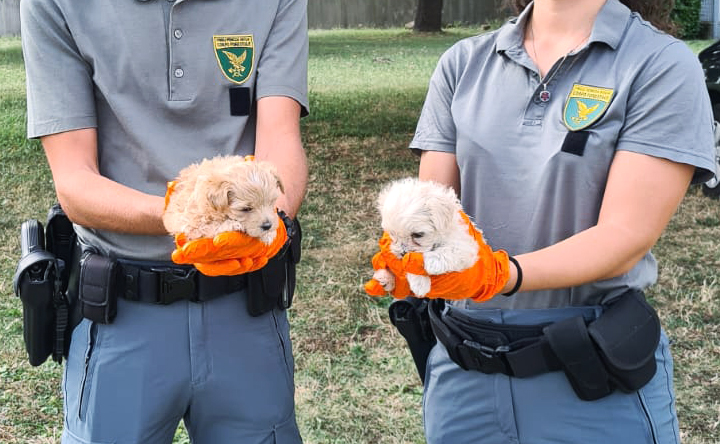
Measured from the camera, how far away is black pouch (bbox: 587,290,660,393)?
2.22m

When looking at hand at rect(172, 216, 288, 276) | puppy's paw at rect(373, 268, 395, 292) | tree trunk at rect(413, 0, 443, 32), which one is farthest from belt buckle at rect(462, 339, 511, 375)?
tree trunk at rect(413, 0, 443, 32)

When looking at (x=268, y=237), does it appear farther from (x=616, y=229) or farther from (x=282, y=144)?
(x=616, y=229)

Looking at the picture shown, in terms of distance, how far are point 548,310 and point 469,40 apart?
2.80ft

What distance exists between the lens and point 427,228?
1.92m

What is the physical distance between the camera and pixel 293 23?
2.72m

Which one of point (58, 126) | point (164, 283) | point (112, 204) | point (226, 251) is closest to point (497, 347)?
point (226, 251)

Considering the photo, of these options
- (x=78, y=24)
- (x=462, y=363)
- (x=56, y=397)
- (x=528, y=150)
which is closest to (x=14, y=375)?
(x=56, y=397)

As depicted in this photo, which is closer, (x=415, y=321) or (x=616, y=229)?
(x=616, y=229)

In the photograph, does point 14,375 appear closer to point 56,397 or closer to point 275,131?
point 56,397

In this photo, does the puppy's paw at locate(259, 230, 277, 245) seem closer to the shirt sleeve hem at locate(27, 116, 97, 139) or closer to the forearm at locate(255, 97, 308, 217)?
the forearm at locate(255, 97, 308, 217)

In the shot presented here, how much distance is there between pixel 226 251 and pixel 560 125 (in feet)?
3.09

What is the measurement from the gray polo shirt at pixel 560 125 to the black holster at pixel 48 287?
4.12 feet

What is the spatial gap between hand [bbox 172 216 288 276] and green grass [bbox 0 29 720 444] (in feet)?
8.41

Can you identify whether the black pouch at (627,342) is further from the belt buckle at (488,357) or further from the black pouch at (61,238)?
the black pouch at (61,238)
